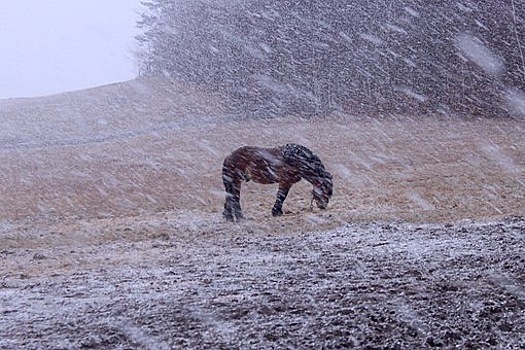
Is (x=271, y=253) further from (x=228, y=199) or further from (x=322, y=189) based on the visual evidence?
(x=322, y=189)

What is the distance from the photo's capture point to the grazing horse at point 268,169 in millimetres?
12922

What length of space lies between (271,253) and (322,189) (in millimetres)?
4269

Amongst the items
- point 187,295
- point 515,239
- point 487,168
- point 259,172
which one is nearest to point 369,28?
point 487,168

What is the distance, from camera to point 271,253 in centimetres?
962

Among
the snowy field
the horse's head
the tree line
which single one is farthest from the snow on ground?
the tree line

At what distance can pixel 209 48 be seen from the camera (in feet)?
132

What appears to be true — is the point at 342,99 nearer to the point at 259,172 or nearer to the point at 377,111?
the point at 377,111

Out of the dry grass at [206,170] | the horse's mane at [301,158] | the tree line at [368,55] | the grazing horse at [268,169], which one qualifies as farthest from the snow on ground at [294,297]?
the tree line at [368,55]

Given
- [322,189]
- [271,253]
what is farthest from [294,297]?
[322,189]

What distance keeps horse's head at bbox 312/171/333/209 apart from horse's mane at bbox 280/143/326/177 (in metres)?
0.17

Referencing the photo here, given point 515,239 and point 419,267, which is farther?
point 515,239

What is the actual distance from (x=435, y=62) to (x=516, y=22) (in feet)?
13.5

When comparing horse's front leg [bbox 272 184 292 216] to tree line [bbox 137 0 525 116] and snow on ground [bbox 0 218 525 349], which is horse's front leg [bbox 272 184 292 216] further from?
tree line [bbox 137 0 525 116]

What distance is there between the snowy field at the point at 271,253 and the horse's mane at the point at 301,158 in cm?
89
